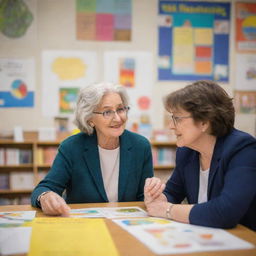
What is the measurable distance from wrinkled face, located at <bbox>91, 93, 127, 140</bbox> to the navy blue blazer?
0.48 m

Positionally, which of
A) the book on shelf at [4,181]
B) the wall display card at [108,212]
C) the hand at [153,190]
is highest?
the hand at [153,190]

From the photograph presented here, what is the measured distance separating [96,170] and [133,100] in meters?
3.11

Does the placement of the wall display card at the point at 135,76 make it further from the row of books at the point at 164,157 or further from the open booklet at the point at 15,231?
the open booklet at the point at 15,231

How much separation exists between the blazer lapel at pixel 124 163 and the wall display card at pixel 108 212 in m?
0.37

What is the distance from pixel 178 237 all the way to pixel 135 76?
13.5ft

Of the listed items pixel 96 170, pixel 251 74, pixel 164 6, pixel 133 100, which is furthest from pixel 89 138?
pixel 251 74

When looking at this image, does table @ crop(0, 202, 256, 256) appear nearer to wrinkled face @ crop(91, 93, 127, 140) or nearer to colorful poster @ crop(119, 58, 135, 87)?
wrinkled face @ crop(91, 93, 127, 140)

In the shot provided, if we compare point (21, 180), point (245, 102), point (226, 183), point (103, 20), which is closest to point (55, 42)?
point (103, 20)

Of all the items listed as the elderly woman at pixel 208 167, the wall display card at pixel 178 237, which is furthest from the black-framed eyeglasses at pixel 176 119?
the wall display card at pixel 178 237

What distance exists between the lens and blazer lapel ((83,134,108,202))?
210 cm

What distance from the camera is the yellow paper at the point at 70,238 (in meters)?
1.12

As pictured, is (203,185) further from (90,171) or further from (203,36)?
(203,36)

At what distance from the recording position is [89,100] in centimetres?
229

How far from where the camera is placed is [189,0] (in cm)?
523
